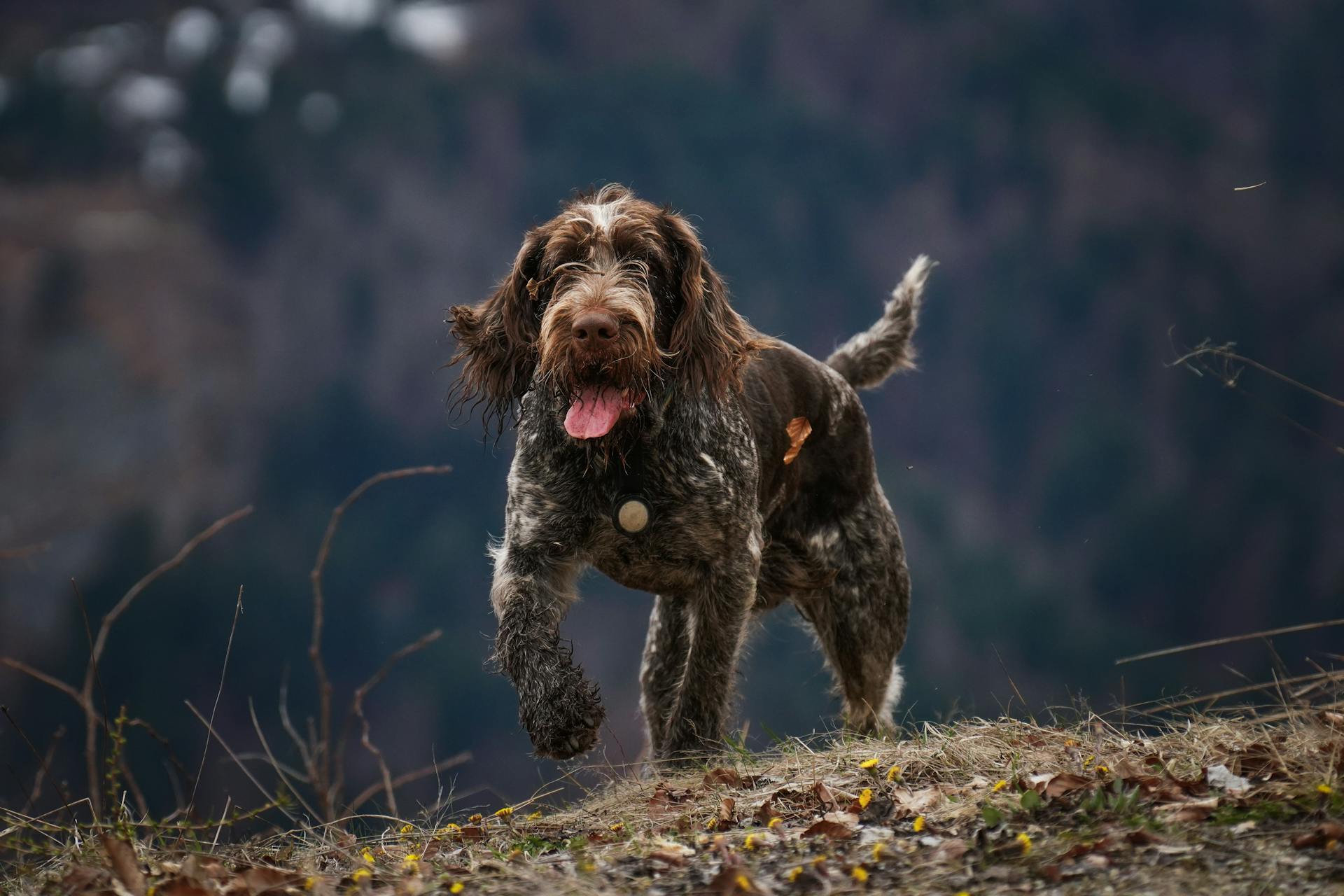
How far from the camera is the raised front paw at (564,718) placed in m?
3.91

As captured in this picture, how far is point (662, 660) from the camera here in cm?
574

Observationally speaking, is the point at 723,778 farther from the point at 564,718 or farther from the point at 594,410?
the point at 594,410

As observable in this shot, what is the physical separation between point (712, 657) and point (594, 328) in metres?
1.57

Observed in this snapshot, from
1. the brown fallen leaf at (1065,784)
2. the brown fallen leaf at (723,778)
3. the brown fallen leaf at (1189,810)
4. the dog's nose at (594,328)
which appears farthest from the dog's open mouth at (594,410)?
the brown fallen leaf at (1189,810)

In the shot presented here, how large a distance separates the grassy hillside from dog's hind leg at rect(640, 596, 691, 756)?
1.56 metres

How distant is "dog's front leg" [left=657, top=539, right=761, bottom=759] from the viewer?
479 centimetres

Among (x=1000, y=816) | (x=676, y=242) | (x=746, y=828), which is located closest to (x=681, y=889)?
(x=746, y=828)

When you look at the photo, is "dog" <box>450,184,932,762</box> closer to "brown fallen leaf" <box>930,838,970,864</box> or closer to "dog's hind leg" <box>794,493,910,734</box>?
"dog's hind leg" <box>794,493,910,734</box>

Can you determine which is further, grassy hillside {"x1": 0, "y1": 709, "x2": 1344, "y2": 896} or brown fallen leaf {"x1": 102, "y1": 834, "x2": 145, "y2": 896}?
brown fallen leaf {"x1": 102, "y1": 834, "x2": 145, "y2": 896}

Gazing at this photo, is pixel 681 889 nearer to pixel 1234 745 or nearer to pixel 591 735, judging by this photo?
pixel 591 735

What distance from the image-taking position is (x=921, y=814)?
10.5 feet

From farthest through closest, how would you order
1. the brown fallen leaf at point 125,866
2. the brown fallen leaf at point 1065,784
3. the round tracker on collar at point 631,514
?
the round tracker on collar at point 631,514, the brown fallen leaf at point 1065,784, the brown fallen leaf at point 125,866

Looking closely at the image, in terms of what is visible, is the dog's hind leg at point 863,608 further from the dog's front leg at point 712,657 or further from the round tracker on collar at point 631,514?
the round tracker on collar at point 631,514

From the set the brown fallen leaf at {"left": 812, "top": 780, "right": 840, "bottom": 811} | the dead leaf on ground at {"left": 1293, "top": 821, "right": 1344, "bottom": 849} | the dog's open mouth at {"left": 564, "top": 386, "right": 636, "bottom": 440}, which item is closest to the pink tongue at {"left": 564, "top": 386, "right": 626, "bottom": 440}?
the dog's open mouth at {"left": 564, "top": 386, "right": 636, "bottom": 440}
